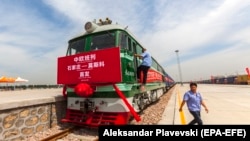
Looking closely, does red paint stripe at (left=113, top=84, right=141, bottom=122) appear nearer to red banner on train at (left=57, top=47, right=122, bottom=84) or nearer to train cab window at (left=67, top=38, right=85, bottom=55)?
red banner on train at (left=57, top=47, right=122, bottom=84)

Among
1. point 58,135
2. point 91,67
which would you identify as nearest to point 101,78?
point 91,67

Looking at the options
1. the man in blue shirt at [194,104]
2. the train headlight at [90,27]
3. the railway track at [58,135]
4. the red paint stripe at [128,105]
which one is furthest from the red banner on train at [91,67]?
the man in blue shirt at [194,104]

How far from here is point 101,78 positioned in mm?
5980

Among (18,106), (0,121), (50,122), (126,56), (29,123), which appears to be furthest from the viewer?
(50,122)

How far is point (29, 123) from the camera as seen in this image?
5867mm

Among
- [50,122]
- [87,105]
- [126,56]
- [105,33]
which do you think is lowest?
[50,122]

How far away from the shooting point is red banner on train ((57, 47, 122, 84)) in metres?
5.74

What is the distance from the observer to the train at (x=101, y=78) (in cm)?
576

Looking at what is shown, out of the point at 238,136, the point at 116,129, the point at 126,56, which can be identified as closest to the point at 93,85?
the point at 126,56

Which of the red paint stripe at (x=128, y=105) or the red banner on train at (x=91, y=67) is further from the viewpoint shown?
the red banner on train at (x=91, y=67)

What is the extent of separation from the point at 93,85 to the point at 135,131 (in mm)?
2536

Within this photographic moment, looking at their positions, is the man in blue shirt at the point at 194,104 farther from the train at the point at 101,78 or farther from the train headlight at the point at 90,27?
the train headlight at the point at 90,27

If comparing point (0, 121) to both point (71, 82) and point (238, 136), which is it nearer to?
point (71, 82)

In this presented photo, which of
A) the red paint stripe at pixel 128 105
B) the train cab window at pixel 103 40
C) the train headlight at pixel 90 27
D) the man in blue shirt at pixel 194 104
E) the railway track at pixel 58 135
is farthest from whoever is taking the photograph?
the train headlight at pixel 90 27
